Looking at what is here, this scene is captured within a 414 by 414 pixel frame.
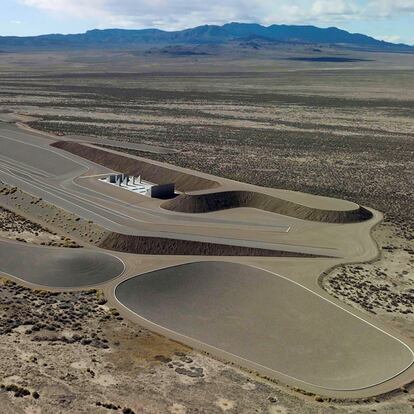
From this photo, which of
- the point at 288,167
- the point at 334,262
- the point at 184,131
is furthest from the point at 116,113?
the point at 334,262

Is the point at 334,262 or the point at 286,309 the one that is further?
the point at 334,262

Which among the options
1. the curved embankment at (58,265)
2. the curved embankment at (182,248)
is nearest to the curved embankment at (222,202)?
the curved embankment at (182,248)

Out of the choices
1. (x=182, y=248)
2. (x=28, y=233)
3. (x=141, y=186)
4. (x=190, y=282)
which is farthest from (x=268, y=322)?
(x=141, y=186)

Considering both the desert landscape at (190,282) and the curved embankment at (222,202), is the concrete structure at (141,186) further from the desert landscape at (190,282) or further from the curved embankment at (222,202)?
the desert landscape at (190,282)

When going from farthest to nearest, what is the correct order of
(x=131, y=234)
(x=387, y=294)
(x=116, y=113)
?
(x=116, y=113) → (x=131, y=234) → (x=387, y=294)

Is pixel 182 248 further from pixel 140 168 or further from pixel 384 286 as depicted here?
pixel 140 168

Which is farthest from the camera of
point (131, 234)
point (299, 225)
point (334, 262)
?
point (299, 225)

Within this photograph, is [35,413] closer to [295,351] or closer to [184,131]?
[295,351]
